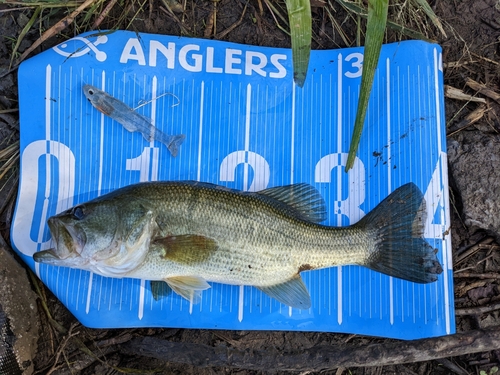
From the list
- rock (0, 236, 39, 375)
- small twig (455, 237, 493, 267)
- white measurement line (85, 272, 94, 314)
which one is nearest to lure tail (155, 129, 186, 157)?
white measurement line (85, 272, 94, 314)

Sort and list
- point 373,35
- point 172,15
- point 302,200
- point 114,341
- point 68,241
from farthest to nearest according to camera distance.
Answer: point 172,15
point 114,341
point 302,200
point 373,35
point 68,241

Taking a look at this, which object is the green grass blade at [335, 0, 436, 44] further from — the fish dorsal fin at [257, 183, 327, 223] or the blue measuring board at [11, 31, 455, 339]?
the fish dorsal fin at [257, 183, 327, 223]

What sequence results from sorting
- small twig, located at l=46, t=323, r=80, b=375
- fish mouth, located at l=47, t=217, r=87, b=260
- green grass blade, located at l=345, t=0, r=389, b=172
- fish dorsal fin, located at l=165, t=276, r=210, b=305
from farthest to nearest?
small twig, located at l=46, t=323, r=80, b=375, fish dorsal fin, located at l=165, t=276, r=210, b=305, green grass blade, located at l=345, t=0, r=389, b=172, fish mouth, located at l=47, t=217, r=87, b=260

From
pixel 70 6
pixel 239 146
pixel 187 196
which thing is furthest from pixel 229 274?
pixel 70 6

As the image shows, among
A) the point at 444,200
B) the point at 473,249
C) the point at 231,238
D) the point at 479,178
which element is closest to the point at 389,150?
the point at 444,200

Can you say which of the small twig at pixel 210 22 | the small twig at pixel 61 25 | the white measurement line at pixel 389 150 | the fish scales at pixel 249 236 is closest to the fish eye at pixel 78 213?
the fish scales at pixel 249 236

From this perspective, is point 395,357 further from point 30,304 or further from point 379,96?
point 30,304

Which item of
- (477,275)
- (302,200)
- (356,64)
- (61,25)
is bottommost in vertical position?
(477,275)

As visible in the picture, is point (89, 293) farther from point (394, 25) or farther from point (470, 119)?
point (470, 119)
